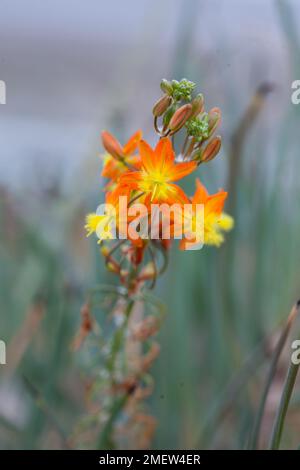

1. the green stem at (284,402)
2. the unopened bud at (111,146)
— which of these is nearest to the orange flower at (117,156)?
the unopened bud at (111,146)

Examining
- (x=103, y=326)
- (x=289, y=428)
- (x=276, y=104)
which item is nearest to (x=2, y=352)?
(x=103, y=326)

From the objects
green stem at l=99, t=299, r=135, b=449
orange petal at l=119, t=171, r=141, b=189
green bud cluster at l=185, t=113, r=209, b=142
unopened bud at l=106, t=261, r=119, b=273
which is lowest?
green stem at l=99, t=299, r=135, b=449

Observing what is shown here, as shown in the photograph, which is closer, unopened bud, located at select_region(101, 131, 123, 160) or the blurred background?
unopened bud, located at select_region(101, 131, 123, 160)

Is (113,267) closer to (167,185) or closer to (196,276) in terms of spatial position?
(167,185)

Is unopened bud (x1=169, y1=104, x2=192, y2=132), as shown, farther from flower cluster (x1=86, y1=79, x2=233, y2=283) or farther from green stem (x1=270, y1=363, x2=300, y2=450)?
green stem (x1=270, y1=363, x2=300, y2=450)

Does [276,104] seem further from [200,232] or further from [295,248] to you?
[200,232]

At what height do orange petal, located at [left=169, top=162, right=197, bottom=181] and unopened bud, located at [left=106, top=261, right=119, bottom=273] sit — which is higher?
orange petal, located at [left=169, top=162, right=197, bottom=181]

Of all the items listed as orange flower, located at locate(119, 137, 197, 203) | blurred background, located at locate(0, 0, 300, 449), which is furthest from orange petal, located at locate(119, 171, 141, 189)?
blurred background, located at locate(0, 0, 300, 449)

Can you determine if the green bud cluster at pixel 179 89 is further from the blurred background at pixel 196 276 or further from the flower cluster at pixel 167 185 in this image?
the blurred background at pixel 196 276
